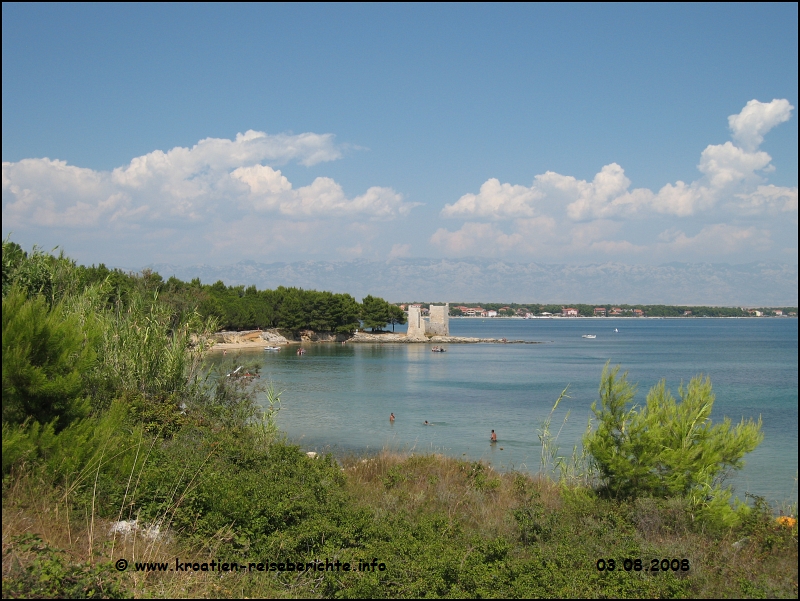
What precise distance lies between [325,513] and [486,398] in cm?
2579

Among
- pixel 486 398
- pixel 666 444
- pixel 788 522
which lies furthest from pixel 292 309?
pixel 788 522

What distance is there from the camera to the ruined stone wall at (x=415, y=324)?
271 feet

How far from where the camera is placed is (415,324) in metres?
83.6

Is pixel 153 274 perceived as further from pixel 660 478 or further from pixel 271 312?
pixel 660 478

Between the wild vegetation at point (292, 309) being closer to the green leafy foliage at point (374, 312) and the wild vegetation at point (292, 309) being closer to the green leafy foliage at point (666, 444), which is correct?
the green leafy foliage at point (374, 312)

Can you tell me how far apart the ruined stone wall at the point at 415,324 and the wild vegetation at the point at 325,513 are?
241 feet

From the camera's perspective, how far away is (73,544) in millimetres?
4691

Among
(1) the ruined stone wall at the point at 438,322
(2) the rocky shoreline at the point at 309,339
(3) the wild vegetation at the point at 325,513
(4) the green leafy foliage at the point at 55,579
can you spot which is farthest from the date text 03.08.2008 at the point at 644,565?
(1) the ruined stone wall at the point at 438,322

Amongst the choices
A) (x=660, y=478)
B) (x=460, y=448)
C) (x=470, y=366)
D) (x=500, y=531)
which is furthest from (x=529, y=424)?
(x=470, y=366)

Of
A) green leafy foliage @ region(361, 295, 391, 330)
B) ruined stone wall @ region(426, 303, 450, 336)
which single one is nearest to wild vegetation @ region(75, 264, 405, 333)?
green leafy foliage @ region(361, 295, 391, 330)

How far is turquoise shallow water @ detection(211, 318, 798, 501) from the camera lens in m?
18.1

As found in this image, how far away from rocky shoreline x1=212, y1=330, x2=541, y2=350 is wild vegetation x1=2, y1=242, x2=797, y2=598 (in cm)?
5073

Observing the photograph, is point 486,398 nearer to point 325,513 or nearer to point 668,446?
point 668,446

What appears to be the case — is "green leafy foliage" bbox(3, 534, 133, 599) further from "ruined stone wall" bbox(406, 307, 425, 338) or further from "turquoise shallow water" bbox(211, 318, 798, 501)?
"ruined stone wall" bbox(406, 307, 425, 338)
